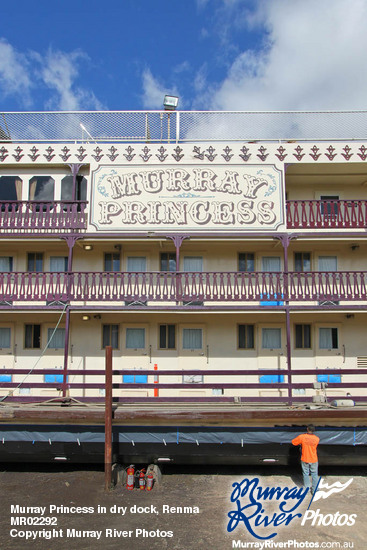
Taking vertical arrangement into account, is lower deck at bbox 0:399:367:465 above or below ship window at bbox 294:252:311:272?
below

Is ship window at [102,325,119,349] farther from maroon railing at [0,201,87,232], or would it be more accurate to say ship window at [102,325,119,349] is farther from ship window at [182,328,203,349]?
maroon railing at [0,201,87,232]

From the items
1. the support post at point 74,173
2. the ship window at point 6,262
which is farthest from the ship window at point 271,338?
the ship window at point 6,262

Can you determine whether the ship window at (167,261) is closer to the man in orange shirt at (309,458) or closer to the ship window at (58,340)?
the ship window at (58,340)

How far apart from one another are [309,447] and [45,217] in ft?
44.9

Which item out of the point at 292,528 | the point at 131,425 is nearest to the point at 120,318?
the point at 131,425

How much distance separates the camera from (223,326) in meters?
18.6

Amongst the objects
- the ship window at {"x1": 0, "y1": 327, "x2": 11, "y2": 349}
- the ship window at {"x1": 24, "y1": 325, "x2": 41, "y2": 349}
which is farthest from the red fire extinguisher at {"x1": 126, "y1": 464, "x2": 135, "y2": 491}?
the ship window at {"x1": 0, "y1": 327, "x2": 11, "y2": 349}

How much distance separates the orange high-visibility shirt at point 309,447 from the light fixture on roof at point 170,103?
1486 centimetres

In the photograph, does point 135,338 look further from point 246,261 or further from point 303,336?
point 303,336

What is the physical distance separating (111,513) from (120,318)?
9.63 m

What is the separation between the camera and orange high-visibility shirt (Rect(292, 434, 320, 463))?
10.5 meters

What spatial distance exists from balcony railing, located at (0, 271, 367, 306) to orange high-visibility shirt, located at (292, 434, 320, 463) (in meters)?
6.67

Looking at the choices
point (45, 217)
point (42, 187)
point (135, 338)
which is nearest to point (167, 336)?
point (135, 338)

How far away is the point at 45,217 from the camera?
18344 mm
